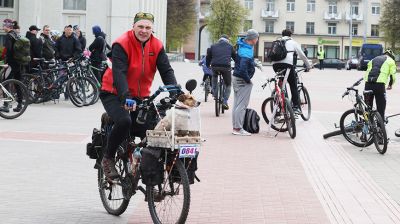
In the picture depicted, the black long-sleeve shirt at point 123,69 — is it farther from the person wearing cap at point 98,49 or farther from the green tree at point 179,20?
the green tree at point 179,20

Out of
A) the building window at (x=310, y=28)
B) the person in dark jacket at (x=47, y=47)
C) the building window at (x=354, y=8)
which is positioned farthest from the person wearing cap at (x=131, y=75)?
the building window at (x=354, y=8)

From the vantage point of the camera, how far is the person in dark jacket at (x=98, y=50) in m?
19.8

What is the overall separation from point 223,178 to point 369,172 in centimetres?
197

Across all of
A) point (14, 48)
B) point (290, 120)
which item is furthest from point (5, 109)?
point (290, 120)

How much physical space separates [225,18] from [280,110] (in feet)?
252

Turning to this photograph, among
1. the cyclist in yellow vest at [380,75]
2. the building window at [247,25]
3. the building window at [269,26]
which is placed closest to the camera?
the cyclist in yellow vest at [380,75]

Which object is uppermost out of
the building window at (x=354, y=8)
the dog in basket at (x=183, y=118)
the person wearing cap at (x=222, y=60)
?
the building window at (x=354, y=8)

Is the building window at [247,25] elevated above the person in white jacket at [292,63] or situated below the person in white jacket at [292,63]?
above

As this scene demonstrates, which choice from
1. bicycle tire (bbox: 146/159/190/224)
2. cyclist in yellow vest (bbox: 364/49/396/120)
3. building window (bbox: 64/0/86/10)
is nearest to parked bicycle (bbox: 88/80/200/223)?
bicycle tire (bbox: 146/159/190/224)

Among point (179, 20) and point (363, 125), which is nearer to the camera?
point (363, 125)

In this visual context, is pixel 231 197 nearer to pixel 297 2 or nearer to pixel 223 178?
pixel 223 178

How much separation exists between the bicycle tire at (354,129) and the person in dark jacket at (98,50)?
8.78 m

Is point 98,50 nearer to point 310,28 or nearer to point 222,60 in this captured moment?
point 222,60

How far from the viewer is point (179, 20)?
274 ft
